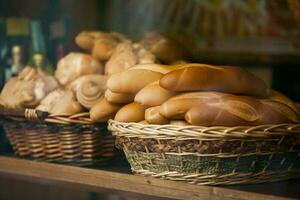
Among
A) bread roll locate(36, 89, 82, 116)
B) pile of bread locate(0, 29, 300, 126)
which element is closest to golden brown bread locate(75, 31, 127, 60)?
pile of bread locate(0, 29, 300, 126)

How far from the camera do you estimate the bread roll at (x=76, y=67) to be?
3.51 feet

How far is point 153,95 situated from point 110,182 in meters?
0.18

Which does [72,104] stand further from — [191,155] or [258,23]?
[258,23]

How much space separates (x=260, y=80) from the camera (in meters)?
0.89

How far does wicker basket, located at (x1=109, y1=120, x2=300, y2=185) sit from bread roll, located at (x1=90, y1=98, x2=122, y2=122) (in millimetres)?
70

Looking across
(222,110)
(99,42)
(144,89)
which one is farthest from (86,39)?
(222,110)

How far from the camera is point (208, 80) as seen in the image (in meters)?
0.85

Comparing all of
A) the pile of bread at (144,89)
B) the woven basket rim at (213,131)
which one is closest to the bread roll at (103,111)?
the pile of bread at (144,89)

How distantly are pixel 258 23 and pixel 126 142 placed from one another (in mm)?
513

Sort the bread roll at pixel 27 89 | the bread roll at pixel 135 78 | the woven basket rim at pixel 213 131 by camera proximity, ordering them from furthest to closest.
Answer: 1. the bread roll at pixel 27 89
2. the bread roll at pixel 135 78
3. the woven basket rim at pixel 213 131

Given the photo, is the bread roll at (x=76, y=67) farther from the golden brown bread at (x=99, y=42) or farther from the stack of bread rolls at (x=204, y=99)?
the stack of bread rolls at (x=204, y=99)

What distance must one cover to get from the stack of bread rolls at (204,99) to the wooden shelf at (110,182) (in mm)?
98

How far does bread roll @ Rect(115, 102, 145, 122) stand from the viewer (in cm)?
89

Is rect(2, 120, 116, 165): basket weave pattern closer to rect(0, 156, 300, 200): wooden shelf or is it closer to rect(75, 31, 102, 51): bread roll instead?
rect(0, 156, 300, 200): wooden shelf
